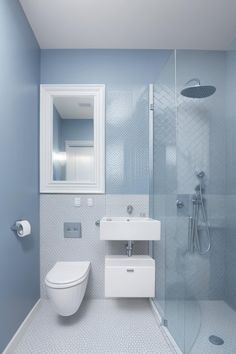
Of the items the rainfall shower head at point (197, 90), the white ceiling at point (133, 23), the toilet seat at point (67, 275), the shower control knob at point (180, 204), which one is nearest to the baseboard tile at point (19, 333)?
→ the toilet seat at point (67, 275)

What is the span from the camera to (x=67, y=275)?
1.81 metres

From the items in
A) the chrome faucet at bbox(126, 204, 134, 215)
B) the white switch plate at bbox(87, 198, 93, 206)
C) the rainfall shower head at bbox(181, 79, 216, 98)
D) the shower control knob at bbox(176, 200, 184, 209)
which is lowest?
the chrome faucet at bbox(126, 204, 134, 215)

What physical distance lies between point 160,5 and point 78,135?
1.36 metres

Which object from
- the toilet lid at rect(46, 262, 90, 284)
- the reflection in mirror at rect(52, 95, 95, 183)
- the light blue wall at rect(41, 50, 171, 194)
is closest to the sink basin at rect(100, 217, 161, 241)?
the toilet lid at rect(46, 262, 90, 284)

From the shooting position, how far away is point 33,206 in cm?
211

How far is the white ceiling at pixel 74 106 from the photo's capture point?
2.34m

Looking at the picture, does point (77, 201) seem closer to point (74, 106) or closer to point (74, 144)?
point (74, 144)

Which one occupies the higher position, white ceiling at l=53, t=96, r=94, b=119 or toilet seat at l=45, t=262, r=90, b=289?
white ceiling at l=53, t=96, r=94, b=119

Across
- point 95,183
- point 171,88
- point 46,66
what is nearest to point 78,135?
point 95,183

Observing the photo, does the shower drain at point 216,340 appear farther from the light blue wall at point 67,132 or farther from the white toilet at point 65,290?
the light blue wall at point 67,132

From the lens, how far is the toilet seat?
5.50ft

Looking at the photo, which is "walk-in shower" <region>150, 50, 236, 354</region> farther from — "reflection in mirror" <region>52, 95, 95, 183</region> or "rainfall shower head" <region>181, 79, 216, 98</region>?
"reflection in mirror" <region>52, 95, 95, 183</region>

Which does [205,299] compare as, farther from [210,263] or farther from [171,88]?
[171,88]

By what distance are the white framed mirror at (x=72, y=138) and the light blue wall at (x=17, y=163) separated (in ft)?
0.38
